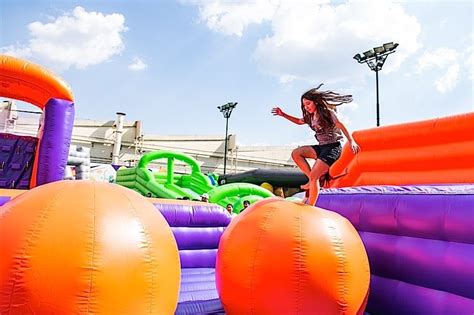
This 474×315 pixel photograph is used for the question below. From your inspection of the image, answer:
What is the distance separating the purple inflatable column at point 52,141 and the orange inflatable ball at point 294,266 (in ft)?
11.4

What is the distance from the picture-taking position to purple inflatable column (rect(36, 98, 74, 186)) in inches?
201

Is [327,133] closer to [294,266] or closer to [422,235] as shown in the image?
[422,235]

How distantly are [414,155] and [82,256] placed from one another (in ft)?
15.2

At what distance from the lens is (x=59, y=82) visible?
204 inches

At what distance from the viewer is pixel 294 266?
2.42 m

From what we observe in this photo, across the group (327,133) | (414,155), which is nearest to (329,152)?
(327,133)

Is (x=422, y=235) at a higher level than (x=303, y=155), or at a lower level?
lower

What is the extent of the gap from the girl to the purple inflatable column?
3414 millimetres

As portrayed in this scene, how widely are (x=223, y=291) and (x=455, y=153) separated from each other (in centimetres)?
351

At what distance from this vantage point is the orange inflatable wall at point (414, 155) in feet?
15.0

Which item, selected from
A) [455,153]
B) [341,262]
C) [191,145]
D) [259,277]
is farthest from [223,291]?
A: [191,145]

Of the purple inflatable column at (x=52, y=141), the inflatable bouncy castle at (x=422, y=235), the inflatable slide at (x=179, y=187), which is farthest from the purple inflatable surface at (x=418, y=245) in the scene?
the inflatable slide at (x=179, y=187)

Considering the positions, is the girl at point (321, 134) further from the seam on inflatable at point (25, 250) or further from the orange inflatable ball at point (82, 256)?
the seam on inflatable at point (25, 250)

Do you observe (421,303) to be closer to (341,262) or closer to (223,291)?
(341,262)
